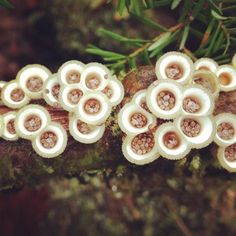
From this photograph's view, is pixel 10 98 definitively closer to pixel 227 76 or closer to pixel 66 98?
pixel 66 98

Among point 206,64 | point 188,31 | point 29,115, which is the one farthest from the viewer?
point 188,31

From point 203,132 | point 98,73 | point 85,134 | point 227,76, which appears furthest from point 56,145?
point 227,76

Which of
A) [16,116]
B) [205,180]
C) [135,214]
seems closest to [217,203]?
[205,180]

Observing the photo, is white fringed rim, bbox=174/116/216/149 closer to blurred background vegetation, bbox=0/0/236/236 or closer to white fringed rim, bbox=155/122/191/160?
white fringed rim, bbox=155/122/191/160

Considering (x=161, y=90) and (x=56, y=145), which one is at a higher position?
(x=161, y=90)

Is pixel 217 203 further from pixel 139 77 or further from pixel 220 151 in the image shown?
pixel 139 77

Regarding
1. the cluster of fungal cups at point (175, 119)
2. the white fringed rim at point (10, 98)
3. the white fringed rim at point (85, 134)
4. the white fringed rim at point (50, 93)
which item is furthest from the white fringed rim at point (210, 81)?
the white fringed rim at point (10, 98)

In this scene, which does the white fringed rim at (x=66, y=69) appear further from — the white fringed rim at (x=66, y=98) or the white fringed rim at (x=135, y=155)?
the white fringed rim at (x=135, y=155)
